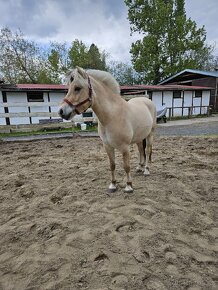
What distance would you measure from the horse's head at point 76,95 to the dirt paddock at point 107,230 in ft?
4.17

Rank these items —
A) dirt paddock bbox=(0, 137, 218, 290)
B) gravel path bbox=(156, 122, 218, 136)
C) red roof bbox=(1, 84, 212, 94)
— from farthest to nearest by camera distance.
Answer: red roof bbox=(1, 84, 212, 94) → gravel path bbox=(156, 122, 218, 136) → dirt paddock bbox=(0, 137, 218, 290)

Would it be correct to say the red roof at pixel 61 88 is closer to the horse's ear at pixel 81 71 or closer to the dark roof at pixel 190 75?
the dark roof at pixel 190 75

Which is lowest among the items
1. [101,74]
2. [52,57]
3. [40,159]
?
[40,159]

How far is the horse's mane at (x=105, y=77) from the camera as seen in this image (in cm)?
278

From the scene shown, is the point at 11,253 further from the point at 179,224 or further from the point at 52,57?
the point at 52,57

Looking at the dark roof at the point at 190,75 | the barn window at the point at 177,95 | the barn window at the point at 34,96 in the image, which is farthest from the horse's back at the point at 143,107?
the dark roof at the point at 190,75

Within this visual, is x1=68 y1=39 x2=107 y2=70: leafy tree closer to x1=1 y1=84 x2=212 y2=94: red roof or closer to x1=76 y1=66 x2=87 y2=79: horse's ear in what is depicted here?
x1=1 y1=84 x2=212 y2=94: red roof

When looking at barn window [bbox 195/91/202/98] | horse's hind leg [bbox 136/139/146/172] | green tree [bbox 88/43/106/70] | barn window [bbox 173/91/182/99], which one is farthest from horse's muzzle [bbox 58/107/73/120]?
green tree [bbox 88/43/106/70]

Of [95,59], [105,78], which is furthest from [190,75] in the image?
[105,78]

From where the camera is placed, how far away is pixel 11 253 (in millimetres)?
1895

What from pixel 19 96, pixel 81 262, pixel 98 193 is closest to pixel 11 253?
pixel 81 262

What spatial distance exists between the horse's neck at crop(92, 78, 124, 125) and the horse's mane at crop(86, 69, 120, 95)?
101 millimetres

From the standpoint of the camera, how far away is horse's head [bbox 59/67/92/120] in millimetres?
2365

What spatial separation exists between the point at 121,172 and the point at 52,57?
28929 mm
